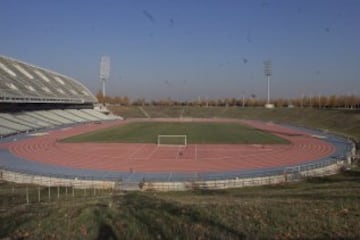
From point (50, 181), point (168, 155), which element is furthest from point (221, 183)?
point (168, 155)

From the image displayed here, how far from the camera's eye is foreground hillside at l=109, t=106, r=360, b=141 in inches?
2714

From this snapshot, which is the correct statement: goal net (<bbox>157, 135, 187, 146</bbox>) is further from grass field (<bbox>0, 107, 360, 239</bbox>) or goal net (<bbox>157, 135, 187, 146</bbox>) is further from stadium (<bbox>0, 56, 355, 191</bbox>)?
grass field (<bbox>0, 107, 360, 239</bbox>)

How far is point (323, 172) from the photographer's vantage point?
2784cm

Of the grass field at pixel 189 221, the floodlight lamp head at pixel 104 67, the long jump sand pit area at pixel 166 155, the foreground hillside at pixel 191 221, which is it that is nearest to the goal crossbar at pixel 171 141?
the long jump sand pit area at pixel 166 155

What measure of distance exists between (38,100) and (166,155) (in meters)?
41.0

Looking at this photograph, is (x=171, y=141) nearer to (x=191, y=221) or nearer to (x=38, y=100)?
(x=38, y=100)

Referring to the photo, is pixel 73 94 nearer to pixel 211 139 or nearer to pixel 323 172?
pixel 211 139

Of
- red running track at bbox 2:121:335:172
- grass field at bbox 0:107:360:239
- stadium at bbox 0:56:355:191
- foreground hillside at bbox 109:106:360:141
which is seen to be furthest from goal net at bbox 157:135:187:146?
grass field at bbox 0:107:360:239

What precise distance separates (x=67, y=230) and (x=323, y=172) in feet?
74.8

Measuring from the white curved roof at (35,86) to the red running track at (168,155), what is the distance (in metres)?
18.5

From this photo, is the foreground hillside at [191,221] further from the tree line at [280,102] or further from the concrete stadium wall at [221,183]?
the tree line at [280,102]

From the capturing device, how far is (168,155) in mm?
36312

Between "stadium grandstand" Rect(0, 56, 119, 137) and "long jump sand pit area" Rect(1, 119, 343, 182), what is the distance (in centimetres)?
1468

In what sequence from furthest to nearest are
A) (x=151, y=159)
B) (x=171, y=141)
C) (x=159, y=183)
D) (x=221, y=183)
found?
(x=171, y=141)
(x=151, y=159)
(x=221, y=183)
(x=159, y=183)
